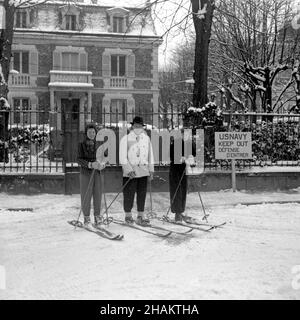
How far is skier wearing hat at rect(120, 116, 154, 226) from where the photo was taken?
8109mm

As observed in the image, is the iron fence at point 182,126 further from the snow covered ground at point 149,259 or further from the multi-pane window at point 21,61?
the multi-pane window at point 21,61

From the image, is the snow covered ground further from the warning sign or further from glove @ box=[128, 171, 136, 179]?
the warning sign

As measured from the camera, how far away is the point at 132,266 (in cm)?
567

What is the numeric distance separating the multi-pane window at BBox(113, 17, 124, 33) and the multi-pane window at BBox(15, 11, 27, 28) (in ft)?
20.9

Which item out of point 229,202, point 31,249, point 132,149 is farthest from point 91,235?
point 229,202

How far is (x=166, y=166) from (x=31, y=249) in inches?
224

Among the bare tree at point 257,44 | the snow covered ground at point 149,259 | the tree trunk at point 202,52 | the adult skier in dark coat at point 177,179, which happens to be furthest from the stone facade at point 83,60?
the snow covered ground at point 149,259

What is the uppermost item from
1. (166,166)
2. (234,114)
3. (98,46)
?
(98,46)

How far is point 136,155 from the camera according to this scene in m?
8.17

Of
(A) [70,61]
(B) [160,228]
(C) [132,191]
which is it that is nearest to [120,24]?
(A) [70,61]

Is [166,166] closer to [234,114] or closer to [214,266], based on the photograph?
[234,114]

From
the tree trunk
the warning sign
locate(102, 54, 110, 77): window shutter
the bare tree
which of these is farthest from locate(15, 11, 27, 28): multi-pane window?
the warning sign

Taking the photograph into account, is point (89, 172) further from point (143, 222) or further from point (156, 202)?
point (156, 202)
